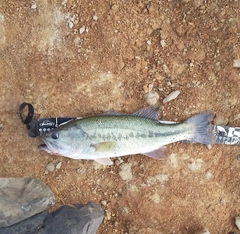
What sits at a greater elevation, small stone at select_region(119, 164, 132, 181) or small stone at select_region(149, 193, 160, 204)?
small stone at select_region(119, 164, 132, 181)

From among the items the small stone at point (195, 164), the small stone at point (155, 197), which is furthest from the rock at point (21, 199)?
the small stone at point (195, 164)

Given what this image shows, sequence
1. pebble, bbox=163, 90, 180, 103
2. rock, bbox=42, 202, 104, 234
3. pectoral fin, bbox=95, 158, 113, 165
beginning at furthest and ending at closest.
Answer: pebble, bbox=163, 90, 180, 103, pectoral fin, bbox=95, 158, 113, 165, rock, bbox=42, 202, 104, 234

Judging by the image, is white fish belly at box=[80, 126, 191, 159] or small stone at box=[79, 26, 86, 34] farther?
small stone at box=[79, 26, 86, 34]

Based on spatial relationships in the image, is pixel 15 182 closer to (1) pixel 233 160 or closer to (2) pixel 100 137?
(2) pixel 100 137

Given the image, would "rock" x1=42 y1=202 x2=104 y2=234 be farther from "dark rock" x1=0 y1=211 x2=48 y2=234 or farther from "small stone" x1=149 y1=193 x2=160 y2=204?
"small stone" x1=149 y1=193 x2=160 y2=204

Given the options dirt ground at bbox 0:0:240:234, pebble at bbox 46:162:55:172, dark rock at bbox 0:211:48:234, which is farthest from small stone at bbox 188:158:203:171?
dark rock at bbox 0:211:48:234

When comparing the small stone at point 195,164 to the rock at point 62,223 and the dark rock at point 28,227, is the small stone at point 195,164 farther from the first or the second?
the dark rock at point 28,227

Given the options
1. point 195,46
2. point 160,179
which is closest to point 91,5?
point 195,46
